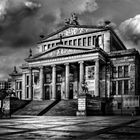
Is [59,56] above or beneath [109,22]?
beneath

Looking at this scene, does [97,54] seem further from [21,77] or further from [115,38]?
[21,77]

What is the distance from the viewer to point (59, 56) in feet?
172

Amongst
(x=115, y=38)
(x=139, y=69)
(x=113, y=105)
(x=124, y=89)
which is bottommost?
(x=113, y=105)

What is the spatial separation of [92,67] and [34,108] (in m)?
15.6

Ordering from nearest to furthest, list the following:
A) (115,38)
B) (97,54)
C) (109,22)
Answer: (97,54) < (109,22) < (115,38)

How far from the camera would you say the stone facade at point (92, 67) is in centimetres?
4956

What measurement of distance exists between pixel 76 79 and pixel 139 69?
1381 cm

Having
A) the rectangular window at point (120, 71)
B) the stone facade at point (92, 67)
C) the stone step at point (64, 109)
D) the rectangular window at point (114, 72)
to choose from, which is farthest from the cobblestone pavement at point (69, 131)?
the rectangular window at point (114, 72)

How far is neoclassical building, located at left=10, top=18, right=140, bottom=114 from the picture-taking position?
163 feet

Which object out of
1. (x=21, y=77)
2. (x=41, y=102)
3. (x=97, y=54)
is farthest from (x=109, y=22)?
Answer: (x=21, y=77)

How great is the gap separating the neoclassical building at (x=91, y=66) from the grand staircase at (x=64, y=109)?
9.82ft

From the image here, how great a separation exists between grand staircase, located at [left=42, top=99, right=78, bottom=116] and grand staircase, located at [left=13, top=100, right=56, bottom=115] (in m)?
1.74

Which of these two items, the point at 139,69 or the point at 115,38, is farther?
the point at 115,38

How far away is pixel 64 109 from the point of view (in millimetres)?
44688
